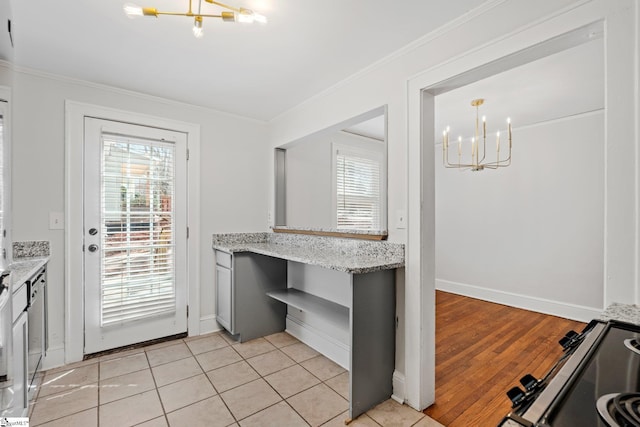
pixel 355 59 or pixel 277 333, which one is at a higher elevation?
pixel 355 59

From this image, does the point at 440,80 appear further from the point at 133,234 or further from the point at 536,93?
the point at 133,234

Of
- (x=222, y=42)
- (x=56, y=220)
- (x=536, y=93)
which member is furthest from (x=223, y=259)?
(x=536, y=93)

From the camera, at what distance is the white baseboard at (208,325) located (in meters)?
3.11

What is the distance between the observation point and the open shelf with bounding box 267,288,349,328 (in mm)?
2320

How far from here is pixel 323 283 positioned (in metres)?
2.77

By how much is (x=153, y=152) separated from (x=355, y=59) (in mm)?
2106

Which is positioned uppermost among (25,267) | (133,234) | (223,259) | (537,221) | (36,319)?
(537,221)

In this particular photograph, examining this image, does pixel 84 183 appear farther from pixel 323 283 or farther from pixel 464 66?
pixel 464 66

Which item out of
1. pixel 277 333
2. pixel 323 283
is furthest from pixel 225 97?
pixel 277 333

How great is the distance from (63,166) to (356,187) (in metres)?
3.38

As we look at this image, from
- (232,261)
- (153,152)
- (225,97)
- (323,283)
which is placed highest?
(225,97)

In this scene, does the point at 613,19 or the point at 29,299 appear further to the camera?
the point at 29,299

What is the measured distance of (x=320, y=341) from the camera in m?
2.70

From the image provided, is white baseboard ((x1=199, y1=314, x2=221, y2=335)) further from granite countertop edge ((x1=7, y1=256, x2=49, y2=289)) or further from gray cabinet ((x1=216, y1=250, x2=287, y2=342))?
granite countertop edge ((x1=7, y1=256, x2=49, y2=289))
